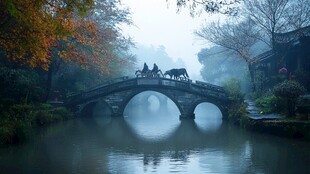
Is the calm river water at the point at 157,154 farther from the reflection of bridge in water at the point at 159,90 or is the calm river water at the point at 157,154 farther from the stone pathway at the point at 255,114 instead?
the reflection of bridge in water at the point at 159,90

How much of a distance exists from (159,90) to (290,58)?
11152 millimetres

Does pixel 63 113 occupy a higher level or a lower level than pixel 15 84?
lower

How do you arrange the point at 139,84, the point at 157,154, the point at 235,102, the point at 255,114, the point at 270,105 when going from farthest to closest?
the point at 139,84 < the point at 235,102 < the point at 255,114 < the point at 270,105 < the point at 157,154

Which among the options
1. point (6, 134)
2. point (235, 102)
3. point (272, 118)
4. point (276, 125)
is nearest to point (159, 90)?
point (235, 102)

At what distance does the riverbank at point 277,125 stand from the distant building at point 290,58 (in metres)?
4.54

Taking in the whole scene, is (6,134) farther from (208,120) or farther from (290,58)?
(290,58)

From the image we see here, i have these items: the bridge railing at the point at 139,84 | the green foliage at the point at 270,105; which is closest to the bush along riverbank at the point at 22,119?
the bridge railing at the point at 139,84

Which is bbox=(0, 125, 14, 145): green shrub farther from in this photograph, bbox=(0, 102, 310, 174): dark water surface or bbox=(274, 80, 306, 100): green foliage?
bbox=(274, 80, 306, 100): green foliage

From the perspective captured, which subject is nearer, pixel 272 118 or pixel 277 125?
pixel 277 125

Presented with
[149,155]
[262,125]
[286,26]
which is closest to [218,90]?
[286,26]

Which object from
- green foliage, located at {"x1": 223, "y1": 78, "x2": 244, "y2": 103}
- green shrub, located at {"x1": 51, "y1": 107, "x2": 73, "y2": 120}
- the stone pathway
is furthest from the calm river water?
green foliage, located at {"x1": 223, "y1": 78, "x2": 244, "y2": 103}

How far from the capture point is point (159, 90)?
31.2m

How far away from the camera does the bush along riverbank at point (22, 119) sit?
1444 centimetres

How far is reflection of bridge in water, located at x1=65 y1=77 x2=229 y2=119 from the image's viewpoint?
96.8ft
